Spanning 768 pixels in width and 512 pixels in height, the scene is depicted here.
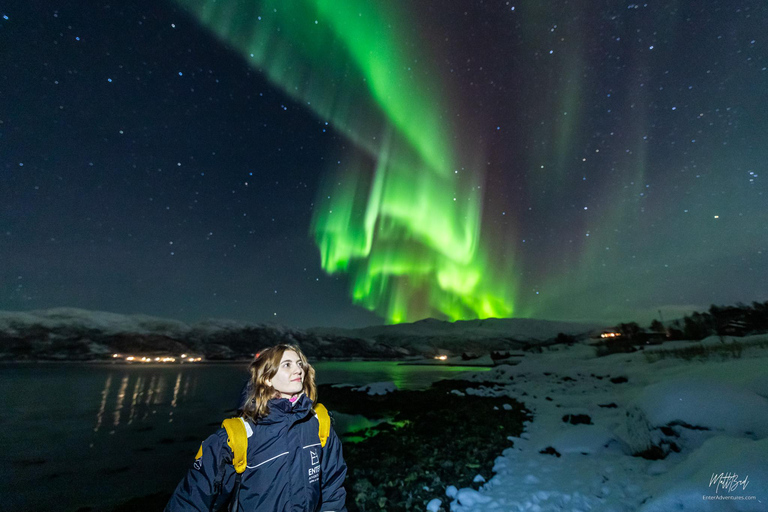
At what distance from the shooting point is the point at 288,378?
3.76 meters

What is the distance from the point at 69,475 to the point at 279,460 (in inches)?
593

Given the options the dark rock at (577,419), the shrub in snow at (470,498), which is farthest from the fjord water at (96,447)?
the dark rock at (577,419)

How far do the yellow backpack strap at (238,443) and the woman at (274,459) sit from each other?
0.15ft

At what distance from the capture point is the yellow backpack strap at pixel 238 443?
3.30 m

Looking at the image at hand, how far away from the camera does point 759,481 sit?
402 cm

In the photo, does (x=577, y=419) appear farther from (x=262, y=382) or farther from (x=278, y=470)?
(x=262, y=382)

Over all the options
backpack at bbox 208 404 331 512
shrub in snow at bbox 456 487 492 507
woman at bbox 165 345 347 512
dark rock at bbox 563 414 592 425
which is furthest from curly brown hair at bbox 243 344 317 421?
dark rock at bbox 563 414 592 425

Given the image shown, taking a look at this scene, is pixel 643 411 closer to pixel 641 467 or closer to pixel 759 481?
pixel 641 467

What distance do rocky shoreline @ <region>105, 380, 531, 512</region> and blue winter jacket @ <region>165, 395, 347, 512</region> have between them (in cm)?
433

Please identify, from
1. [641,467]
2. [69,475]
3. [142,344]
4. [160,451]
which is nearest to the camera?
[641,467]

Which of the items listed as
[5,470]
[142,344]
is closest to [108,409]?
[5,470]

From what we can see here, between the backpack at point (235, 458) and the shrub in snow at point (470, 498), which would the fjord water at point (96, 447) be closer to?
the shrub in snow at point (470, 498)

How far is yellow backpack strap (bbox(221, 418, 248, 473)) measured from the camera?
3297 mm

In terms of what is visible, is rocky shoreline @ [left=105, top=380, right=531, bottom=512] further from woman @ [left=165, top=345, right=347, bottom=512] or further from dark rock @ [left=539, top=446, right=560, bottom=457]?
woman @ [left=165, top=345, right=347, bottom=512]
